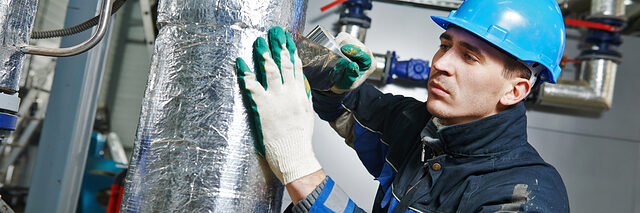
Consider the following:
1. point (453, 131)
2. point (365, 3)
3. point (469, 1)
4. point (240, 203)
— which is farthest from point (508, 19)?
point (365, 3)

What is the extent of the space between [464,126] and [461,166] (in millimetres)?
94

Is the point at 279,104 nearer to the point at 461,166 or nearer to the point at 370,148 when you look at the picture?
the point at 461,166

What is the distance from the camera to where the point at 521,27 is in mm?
1183

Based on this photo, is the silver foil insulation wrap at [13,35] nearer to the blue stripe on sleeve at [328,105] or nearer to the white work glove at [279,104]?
the white work glove at [279,104]

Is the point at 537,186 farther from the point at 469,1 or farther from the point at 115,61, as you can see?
the point at 115,61

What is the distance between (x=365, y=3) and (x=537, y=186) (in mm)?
1443

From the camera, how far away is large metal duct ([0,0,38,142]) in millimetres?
769

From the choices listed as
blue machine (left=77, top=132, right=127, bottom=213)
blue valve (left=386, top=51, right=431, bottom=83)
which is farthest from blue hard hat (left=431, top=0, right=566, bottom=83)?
blue machine (left=77, top=132, right=127, bottom=213)

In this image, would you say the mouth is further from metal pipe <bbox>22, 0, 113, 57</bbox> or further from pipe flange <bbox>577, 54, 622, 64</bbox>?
pipe flange <bbox>577, 54, 622, 64</bbox>

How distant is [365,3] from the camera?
232cm

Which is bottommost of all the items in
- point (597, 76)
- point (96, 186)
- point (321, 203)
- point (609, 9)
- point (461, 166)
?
point (96, 186)

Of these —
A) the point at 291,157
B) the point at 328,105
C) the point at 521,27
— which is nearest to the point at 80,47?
the point at 291,157

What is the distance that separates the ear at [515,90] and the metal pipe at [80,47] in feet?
2.97

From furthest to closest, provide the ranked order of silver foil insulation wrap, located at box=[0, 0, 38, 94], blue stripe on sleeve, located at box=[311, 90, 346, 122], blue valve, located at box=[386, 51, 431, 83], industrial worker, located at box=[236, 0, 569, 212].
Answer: blue valve, located at box=[386, 51, 431, 83]
blue stripe on sleeve, located at box=[311, 90, 346, 122]
industrial worker, located at box=[236, 0, 569, 212]
silver foil insulation wrap, located at box=[0, 0, 38, 94]
